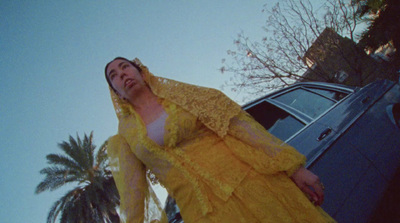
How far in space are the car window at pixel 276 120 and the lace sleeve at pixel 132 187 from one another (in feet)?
4.59


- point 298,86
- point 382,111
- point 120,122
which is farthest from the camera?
point 298,86

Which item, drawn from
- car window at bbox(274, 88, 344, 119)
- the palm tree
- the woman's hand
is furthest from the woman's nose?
the palm tree

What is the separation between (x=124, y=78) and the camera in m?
1.43

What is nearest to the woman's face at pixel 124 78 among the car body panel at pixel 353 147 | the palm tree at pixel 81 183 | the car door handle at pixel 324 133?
the car body panel at pixel 353 147

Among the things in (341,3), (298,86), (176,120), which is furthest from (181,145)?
(341,3)

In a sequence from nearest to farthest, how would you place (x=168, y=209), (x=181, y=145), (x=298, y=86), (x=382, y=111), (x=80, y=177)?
(x=181, y=145), (x=382, y=111), (x=168, y=209), (x=298, y=86), (x=80, y=177)

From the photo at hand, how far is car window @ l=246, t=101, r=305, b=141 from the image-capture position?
2076 mm

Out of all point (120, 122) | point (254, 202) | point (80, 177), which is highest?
point (80, 177)

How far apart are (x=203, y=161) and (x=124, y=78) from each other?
2.72 ft

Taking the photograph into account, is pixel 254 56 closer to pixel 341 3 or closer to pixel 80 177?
pixel 341 3

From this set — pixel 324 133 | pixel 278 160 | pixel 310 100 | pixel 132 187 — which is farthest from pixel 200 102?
pixel 310 100

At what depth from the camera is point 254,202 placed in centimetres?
96

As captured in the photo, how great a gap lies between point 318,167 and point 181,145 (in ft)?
3.77

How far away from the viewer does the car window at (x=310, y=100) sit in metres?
2.24
